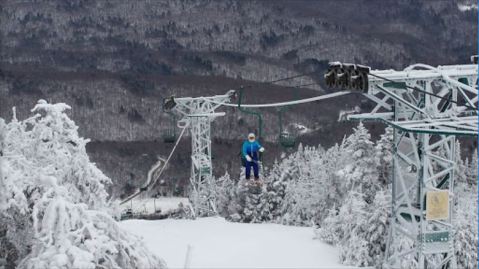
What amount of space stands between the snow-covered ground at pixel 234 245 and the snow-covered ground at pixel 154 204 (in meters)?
85.0

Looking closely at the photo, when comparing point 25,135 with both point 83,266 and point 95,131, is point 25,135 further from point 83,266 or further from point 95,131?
point 95,131

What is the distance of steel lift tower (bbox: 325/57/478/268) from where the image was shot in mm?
14828

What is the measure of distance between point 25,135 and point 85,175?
1437 millimetres

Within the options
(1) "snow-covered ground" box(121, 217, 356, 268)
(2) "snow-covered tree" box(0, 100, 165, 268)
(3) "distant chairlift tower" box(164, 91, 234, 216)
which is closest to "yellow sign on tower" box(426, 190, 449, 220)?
(2) "snow-covered tree" box(0, 100, 165, 268)

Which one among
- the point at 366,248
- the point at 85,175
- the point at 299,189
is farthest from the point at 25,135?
the point at 299,189

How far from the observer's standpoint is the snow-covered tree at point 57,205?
11188 mm

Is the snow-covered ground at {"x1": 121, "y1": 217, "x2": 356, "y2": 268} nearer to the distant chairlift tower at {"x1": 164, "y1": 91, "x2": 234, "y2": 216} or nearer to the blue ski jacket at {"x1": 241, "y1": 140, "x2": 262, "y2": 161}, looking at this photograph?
the distant chairlift tower at {"x1": 164, "y1": 91, "x2": 234, "y2": 216}

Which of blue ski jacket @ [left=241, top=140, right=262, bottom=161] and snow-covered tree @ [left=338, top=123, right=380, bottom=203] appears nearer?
blue ski jacket @ [left=241, top=140, right=262, bottom=161]

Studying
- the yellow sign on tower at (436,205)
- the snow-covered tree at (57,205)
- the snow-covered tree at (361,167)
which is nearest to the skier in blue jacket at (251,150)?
the yellow sign on tower at (436,205)

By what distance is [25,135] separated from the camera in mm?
13422

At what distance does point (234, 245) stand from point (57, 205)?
1371 cm

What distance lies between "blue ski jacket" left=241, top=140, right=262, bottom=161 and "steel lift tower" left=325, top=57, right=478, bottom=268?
4.61 meters

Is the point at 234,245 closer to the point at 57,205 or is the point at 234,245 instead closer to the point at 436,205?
the point at 436,205

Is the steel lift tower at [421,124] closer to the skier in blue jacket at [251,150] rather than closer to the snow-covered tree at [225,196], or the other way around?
the skier in blue jacket at [251,150]
